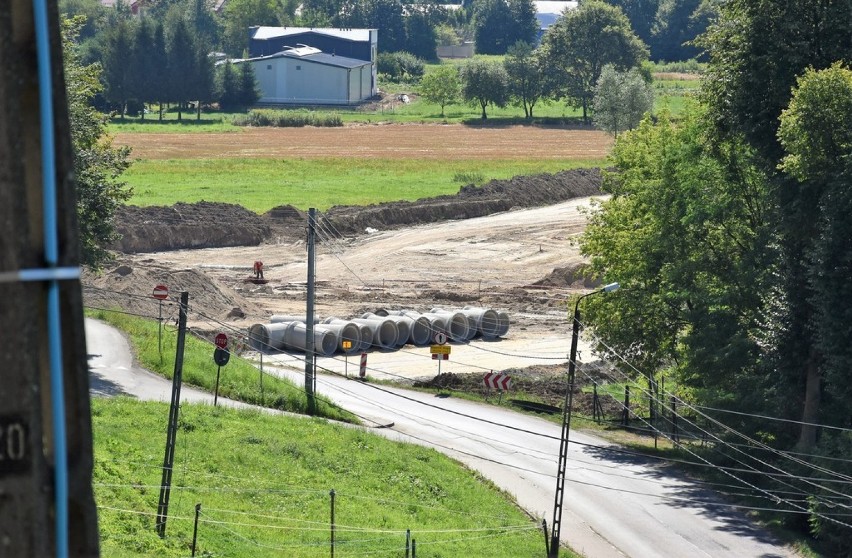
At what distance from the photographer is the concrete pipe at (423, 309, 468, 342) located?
55500 millimetres

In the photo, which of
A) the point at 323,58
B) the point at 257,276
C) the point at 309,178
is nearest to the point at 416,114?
the point at 323,58

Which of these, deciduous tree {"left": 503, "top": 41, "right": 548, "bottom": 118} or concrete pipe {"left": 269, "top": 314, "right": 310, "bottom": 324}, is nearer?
concrete pipe {"left": 269, "top": 314, "right": 310, "bottom": 324}

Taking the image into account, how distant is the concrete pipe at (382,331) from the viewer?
5384 cm

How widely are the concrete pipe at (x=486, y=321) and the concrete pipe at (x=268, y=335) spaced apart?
29.9 feet

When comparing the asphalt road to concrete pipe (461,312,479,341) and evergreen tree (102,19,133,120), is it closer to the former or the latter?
concrete pipe (461,312,479,341)

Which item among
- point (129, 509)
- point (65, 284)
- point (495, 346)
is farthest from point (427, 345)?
point (65, 284)

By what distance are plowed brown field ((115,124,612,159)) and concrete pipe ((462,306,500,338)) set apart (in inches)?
2671

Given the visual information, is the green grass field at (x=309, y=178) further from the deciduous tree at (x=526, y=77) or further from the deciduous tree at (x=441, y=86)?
the deciduous tree at (x=441, y=86)

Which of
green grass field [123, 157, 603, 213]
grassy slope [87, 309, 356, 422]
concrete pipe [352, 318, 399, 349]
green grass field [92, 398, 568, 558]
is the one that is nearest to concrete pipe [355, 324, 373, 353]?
concrete pipe [352, 318, 399, 349]

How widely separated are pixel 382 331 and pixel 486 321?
544 cm

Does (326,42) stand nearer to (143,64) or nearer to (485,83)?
(485,83)

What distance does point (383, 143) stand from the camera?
454 feet

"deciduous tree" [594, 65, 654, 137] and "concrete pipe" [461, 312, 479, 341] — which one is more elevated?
"deciduous tree" [594, 65, 654, 137]

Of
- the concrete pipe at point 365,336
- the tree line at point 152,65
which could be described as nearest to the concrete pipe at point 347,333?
the concrete pipe at point 365,336
